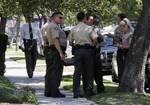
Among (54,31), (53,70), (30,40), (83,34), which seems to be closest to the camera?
(83,34)

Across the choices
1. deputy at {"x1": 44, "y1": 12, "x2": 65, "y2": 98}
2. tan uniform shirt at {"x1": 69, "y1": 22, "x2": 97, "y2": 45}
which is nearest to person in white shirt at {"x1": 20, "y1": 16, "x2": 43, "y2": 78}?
deputy at {"x1": 44, "y1": 12, "x2": 65, "y2": 98}

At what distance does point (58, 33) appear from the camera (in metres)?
12.8

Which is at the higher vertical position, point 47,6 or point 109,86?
point 47,6

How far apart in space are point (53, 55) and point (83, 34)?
0.87m

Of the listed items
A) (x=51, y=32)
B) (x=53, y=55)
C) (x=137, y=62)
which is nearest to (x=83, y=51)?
(x=53, y=55)

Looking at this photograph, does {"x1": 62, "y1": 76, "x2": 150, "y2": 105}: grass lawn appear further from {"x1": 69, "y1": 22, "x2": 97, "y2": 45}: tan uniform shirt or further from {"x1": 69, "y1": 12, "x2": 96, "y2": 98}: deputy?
{"x1": 69, "y1": 22, "x2": 97, "y2": 45}: tan uniform shirt

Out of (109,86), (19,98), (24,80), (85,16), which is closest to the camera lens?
(19,98)

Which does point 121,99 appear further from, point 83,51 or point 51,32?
Result: point 51,32

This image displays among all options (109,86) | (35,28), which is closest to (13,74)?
(35,28)

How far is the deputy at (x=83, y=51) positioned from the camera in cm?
1262

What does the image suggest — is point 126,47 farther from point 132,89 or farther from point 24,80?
point 24,80

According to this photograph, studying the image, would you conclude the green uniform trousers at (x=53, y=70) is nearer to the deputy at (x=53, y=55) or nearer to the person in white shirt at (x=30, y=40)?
the deputy at (x=53, y=55)

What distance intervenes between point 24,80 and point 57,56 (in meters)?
4.65

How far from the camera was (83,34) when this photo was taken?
1261 centimetres
